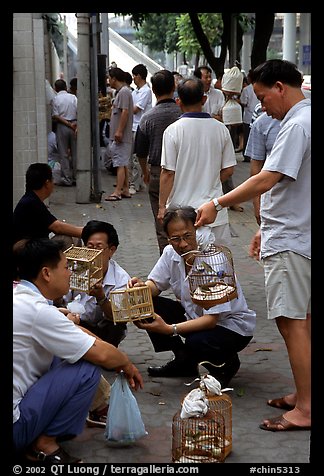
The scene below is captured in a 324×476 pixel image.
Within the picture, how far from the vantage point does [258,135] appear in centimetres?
711

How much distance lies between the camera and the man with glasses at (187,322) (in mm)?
5289

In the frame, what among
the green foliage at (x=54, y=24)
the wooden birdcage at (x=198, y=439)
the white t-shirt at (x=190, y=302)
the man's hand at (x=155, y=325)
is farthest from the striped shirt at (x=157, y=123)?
the green foliage at (x=54, y=24)

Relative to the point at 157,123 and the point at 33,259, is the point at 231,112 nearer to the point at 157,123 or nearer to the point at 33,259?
the point at 157,123

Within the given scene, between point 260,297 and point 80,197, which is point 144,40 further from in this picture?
point 260,297

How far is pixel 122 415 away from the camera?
454 centimetres

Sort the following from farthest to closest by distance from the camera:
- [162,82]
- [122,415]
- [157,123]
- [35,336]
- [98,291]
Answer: [157,123] < [162,82] < [98,291] < [122,415] < [35,336]

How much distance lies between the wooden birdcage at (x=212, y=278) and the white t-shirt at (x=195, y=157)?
1.16 metres

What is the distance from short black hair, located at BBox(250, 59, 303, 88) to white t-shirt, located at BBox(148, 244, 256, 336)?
52.3 inches

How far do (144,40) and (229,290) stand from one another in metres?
54.1

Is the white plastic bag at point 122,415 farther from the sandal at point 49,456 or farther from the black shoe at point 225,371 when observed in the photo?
the black shoe at point 225,371

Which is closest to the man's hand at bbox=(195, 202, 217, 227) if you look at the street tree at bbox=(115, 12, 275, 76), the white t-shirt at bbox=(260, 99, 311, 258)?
the white t-shirt at bbox=(260, 99, 311, 258)

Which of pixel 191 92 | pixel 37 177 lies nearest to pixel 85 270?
pixel 37 177

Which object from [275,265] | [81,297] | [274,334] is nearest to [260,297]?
[274,334]

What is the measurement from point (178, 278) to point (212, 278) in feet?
1.21
